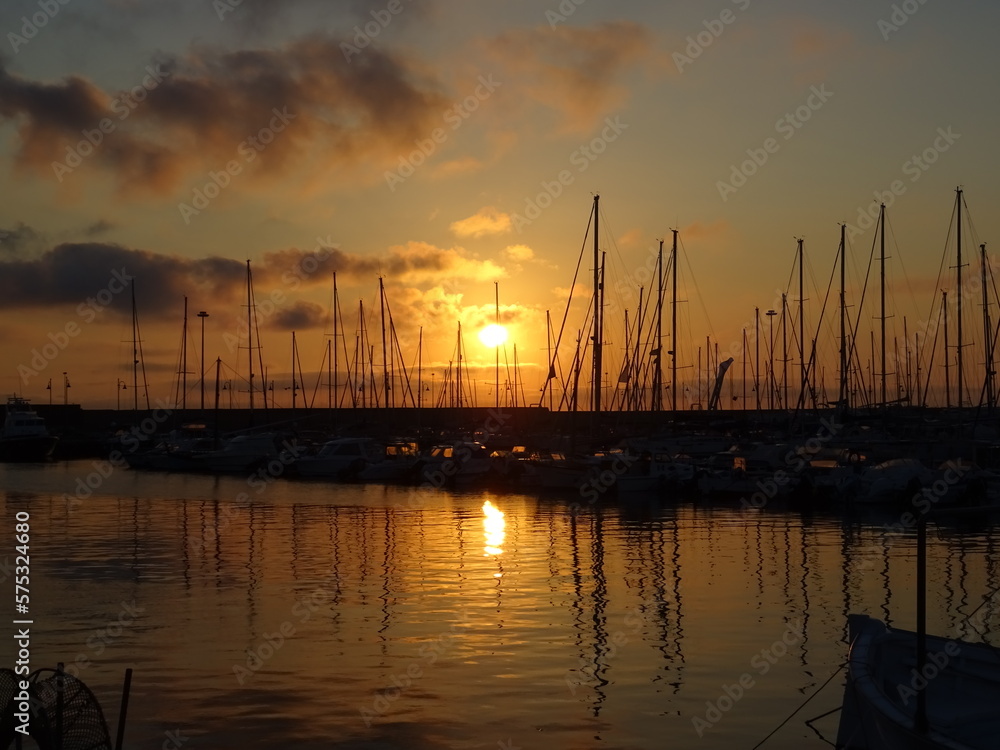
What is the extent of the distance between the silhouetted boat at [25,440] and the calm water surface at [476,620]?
61.2 metres

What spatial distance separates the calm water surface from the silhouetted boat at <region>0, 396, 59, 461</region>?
201 feet

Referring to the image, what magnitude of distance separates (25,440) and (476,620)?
8994 centimetres

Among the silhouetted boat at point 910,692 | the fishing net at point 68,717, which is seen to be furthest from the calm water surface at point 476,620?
the fishing net at point 68,717

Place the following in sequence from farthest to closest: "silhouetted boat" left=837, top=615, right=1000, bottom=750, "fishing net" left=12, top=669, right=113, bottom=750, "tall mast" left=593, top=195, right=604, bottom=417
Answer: "tall mast" left=593, top=195, right=604, bottom=417 < "silhouetted boat" left=837, top=615, right=1000, bottom=750 < "fishing net" left=12, top=669, right=113, bottom=750

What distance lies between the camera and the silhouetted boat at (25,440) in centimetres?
10081

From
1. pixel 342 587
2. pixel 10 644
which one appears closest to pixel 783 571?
pixel 342 587

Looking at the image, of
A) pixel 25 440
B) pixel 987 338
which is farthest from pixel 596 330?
pixel 25 440

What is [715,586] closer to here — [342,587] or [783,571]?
[783,571]

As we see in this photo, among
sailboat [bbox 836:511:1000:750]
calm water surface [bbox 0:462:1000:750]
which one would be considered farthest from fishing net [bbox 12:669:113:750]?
sailboat [bbox 836:511:1000:750]

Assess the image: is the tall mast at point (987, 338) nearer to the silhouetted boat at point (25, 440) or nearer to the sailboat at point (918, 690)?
the sailboat at point (918, 690)

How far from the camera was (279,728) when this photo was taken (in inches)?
607

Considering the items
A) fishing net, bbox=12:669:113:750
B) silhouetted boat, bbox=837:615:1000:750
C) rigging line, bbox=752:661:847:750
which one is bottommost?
rigging line, bbox=752:661:847:750

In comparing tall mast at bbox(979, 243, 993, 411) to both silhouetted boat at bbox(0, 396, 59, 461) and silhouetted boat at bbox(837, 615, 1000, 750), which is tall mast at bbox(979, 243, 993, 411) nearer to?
silhouetted boat at bbox(837, 615, 1000, 750)

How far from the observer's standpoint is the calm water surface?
1598 cm
